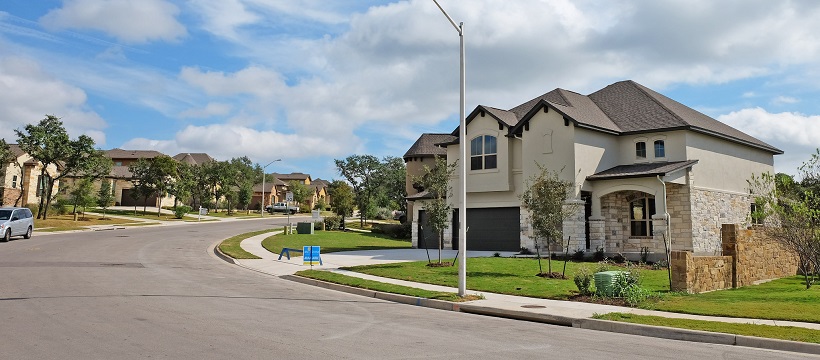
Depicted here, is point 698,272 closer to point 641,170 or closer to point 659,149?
point 641,170

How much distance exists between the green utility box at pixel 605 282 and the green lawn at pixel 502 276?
0.76 metres

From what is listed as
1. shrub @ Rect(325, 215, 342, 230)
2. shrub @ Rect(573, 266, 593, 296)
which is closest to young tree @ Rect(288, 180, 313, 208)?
shrub @ Rect(325, 215, 342, 230)

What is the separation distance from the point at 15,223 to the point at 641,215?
32231 mm

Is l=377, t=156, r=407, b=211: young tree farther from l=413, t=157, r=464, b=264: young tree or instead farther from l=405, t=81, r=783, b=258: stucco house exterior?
l=413, t=157, r=464, b=264: young tree

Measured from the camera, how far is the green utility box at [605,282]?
13.5 metres

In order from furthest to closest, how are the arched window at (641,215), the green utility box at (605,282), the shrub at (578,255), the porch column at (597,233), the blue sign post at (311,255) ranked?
the arched window at (641,215), the porch column at (597,233), the shrub at (578,255), the blue sign post at (311,255), the green utility box at (605,282)

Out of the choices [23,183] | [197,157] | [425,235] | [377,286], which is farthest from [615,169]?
[197,157]

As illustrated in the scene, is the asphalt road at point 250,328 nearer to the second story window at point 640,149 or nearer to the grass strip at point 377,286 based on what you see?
the grass strip at point 377,286

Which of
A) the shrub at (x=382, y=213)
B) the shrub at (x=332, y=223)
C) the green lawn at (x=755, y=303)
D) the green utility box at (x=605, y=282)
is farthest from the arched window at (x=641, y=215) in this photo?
the shrub at (x=382, y=213)

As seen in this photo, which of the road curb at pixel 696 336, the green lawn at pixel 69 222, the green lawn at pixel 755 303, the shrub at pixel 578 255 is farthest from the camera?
the green lawn at pixel 69 222

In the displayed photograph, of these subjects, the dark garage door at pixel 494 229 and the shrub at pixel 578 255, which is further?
the dark garage door at pixel 494 229

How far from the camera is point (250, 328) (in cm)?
896

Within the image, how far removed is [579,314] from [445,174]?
1050 cm

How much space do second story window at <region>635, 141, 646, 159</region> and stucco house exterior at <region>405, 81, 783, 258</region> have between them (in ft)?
0.16
